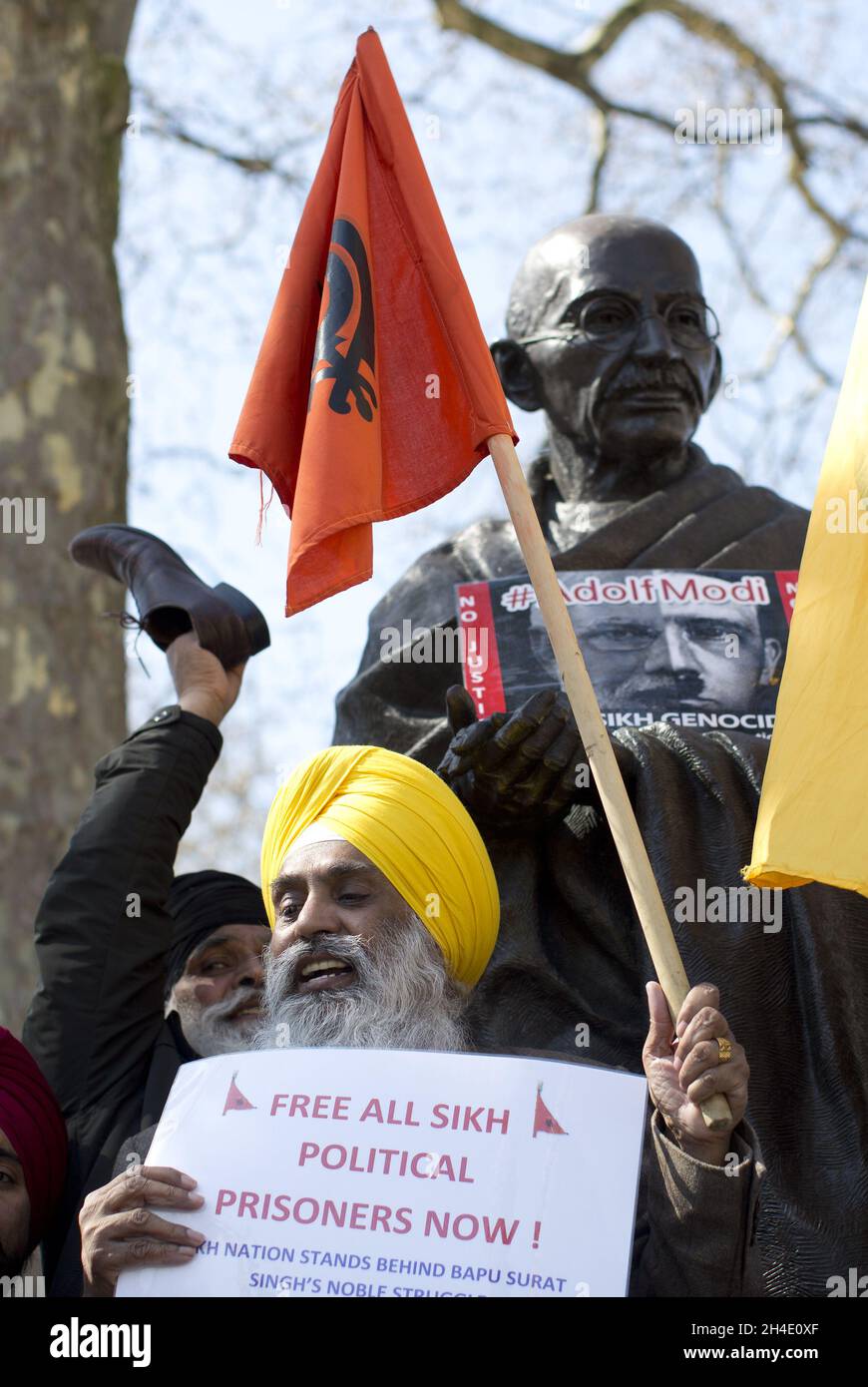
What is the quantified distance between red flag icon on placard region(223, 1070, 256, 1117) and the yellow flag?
0.87 meters

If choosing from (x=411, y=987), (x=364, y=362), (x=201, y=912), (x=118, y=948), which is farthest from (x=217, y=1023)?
(x=364, y=362)

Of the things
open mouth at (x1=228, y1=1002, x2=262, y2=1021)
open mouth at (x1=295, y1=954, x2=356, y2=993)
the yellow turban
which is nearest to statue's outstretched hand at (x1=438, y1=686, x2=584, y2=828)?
the yellow turban

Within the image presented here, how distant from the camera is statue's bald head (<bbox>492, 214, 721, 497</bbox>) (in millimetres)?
5207

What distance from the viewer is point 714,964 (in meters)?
4.16

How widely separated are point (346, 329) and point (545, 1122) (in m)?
1.68

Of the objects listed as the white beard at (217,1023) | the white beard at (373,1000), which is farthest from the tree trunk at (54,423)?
the white beard at (373,1000)

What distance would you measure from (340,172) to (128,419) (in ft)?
14.2

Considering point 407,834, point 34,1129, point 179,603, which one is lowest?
point 34,1129

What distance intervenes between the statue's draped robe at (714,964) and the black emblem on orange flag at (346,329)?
0.90 m

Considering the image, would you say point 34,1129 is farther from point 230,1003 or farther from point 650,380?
point 650,380

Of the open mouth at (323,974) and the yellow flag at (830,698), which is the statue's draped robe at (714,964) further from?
the yellow flag at (830,698)

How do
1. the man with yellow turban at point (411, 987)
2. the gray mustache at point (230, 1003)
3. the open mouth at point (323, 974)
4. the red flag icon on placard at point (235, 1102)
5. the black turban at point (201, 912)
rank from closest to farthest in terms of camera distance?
the man with yellow turban at point (411, 987) → the red flag icon on placard at point (235, 1102) → the open mouth at point (323, 974) → the gray mustache at point (230, 1003) → the black turban at point (201, 912)

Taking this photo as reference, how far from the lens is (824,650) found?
12.0ft

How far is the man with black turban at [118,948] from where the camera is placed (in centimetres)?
402
